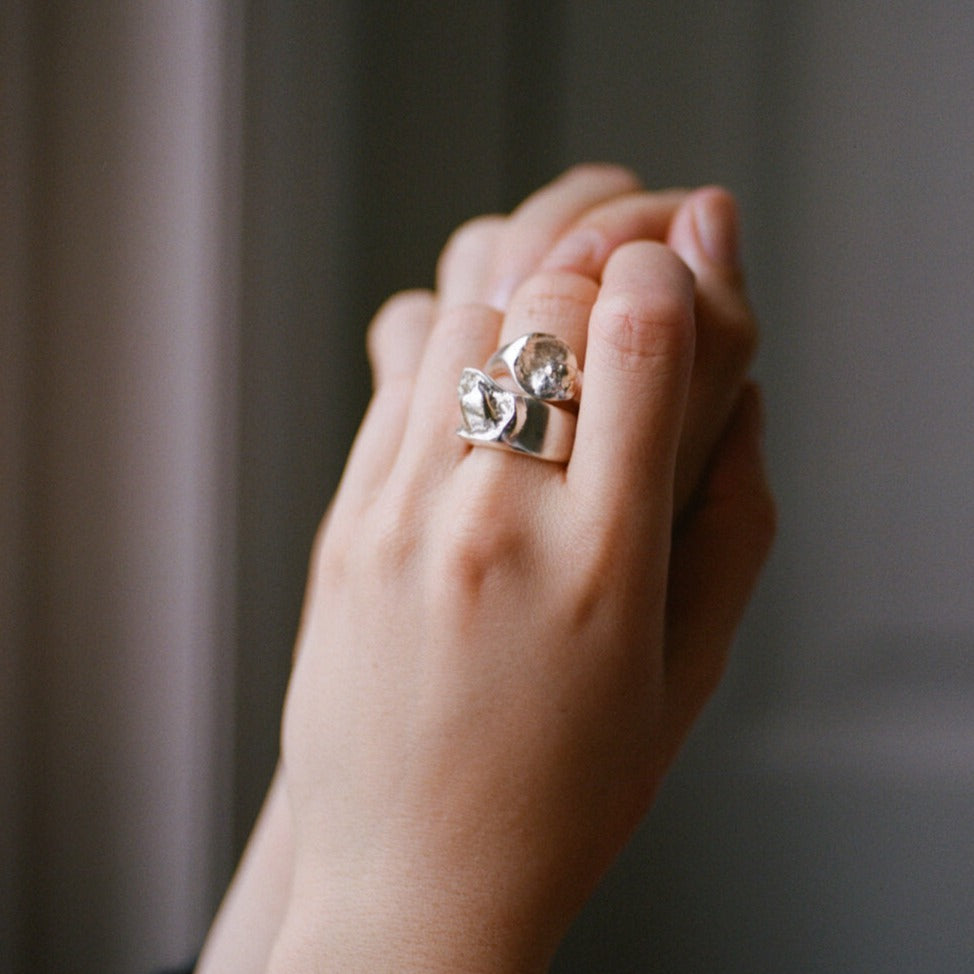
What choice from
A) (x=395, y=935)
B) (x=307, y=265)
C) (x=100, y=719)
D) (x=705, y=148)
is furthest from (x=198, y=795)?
(x=705, y=148)

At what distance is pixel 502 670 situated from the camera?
0.44 meters

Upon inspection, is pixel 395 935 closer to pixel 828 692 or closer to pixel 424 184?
pixel 828 692

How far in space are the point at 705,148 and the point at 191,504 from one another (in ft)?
1.79

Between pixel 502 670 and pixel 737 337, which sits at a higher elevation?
pixel 737 337

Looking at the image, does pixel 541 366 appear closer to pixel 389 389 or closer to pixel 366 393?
pixel 389 389

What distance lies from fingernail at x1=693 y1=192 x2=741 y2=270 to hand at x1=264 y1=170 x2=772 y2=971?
0.39ft

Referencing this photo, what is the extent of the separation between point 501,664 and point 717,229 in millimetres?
A: 346

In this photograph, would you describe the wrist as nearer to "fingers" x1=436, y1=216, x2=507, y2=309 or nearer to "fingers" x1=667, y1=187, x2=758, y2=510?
"fingers" x1=667, y1=187, x2=758, y2=510

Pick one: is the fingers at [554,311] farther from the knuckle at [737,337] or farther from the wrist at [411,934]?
the wrist at [411,934]

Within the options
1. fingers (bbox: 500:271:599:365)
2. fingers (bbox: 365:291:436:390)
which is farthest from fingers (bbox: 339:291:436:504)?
fingers (bbox: 500:271:599:365)

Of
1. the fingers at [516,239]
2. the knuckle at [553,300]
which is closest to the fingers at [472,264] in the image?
A: the fingers at [516,239]

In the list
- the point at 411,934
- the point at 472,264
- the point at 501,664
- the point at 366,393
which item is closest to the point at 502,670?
the point at 501,664

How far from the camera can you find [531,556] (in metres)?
0.47

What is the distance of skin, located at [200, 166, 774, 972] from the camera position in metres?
0.43
